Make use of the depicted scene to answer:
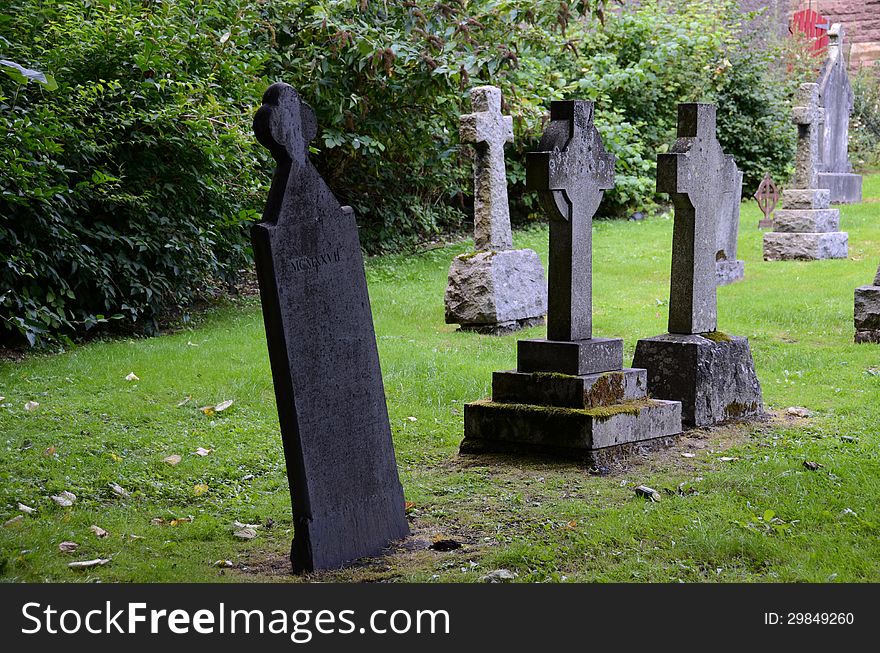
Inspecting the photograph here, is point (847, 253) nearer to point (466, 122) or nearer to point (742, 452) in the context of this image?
point (466, 122)

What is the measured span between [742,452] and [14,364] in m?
6.32

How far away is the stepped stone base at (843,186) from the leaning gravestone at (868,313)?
9.03 m

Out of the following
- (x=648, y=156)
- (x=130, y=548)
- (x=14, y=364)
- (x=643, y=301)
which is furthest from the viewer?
(x=648, y=156)

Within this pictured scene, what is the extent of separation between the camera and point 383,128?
1474cm

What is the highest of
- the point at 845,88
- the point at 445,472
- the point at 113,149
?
the point at 845,88

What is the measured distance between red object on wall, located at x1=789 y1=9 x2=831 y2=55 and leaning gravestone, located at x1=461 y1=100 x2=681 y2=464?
2153 centimetres

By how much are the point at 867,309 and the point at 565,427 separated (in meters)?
4.75

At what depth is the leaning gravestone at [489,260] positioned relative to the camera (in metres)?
11.0

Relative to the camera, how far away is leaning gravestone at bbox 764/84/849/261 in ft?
49.1

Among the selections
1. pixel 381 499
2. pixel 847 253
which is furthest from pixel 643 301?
pixel 381 499

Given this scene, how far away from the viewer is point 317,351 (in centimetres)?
438

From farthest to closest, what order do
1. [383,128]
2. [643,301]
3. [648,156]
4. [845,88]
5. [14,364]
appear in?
1. [648,156]
2. [845,88]
3. [383,128]
4. [643,301]
5. [14,364]

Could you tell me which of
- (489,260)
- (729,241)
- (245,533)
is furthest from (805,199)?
(245,533)

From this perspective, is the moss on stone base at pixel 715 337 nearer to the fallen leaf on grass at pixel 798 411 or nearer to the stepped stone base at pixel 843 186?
the fallen leaf on grass at pixel 798 411
